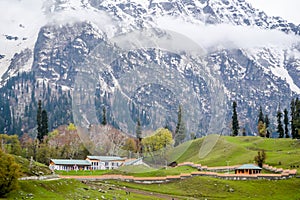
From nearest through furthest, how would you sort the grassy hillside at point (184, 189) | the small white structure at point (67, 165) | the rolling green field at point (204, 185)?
1. the rolling green field at point (204, 185)
2. the grassy hillside at point (184, 189)
3. the small white structure at point (67, 165)

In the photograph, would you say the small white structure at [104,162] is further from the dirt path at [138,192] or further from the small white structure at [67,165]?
the dirt path at [138,192]

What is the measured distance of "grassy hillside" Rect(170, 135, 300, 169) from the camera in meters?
110

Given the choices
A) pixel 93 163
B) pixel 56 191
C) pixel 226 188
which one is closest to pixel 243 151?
pixel 93 163

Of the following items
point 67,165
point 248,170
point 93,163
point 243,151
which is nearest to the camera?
point 248,170

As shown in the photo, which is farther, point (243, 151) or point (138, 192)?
point (243, 151)

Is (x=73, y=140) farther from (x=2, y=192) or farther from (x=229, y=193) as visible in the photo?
(x=2, y=192)

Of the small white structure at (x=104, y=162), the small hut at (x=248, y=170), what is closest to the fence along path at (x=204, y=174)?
the small hut at (x=248, y=170)

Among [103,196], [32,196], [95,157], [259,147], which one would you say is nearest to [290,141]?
[259,147]

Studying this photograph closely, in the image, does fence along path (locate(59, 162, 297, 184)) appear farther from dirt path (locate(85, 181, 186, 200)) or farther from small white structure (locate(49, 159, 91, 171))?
small white structure (locate(49, 159, 91, 171))

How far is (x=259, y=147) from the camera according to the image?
446 feet

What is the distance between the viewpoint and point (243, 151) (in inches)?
5079

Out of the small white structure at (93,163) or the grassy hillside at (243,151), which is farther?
the small white structure at (93,163)

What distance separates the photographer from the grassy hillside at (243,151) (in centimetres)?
10964

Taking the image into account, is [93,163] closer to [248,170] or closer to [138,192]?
[138,192]
